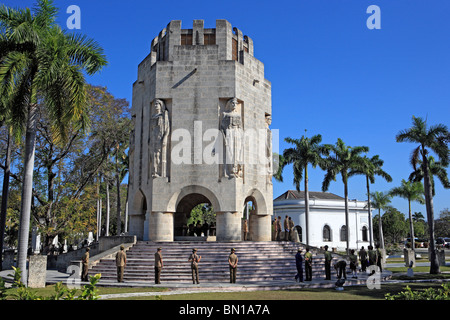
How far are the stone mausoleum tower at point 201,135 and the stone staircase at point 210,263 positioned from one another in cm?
246

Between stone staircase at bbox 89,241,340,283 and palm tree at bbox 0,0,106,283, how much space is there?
561 centimetres

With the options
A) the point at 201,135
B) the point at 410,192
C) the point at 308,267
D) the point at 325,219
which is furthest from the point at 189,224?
the point at 410,192

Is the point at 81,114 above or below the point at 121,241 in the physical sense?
above

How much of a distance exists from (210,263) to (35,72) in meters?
11.6

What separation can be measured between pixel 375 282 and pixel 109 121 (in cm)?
2420

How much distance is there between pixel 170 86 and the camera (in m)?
25.4

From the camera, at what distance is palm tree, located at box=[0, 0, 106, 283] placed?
47.1 feet

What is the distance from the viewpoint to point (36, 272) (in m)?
16.9

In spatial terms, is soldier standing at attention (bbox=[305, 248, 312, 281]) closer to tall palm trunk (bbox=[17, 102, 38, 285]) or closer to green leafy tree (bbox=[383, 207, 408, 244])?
tall palm trunk (bbox=[17, 102, 38, 285])

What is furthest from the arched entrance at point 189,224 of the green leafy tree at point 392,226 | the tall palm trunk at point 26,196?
the green leafy tree at point 392,226

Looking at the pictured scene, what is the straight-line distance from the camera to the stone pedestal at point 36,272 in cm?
1675

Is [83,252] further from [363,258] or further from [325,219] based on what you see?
[325,219]
